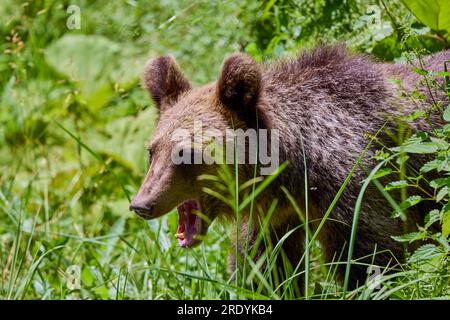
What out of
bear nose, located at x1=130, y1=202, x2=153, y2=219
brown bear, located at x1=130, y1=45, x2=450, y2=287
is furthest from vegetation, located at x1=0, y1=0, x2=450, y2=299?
bear nose, located at x1=130, y1=202, x2=153, y2=219

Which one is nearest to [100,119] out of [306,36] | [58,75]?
[58,75]

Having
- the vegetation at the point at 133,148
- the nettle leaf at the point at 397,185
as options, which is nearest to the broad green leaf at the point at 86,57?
the vegetation at the point at 133,148

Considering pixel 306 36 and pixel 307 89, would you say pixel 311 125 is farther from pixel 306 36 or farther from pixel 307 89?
pixel 306 36

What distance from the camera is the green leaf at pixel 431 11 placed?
15.2ft

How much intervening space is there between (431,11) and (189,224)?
1.95 m

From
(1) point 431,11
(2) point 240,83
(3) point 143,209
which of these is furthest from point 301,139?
(1) point 431,11

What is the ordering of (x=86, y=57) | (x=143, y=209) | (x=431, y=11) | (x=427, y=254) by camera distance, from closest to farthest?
(x=427, y=254)
(x=143, y=209)
(x=431, y=11)
(x=86, y=57)

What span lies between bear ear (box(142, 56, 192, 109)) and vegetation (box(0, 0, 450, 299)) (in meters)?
0.51

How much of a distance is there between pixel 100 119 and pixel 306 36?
2.87 meters

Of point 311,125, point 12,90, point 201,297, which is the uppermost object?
point 12,90

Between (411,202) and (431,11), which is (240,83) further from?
(431,11)

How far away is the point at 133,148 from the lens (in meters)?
7.14

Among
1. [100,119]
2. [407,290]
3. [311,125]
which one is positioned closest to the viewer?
[407,290]

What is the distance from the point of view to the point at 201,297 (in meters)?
4.37
